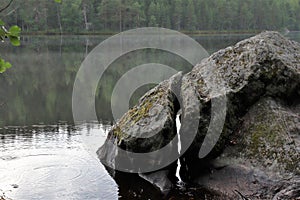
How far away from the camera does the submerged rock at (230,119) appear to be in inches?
491

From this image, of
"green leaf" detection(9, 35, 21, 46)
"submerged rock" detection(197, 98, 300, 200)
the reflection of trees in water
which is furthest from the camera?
the reflection of trees in water

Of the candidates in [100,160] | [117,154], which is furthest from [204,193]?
[100,160]

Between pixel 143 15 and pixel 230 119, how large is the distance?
125661 mm

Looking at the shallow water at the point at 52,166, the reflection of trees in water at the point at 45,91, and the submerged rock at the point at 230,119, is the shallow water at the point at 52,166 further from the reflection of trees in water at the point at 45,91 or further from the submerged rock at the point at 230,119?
the reflection of trees in water at the point at 45,91

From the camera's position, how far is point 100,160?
1551 cm

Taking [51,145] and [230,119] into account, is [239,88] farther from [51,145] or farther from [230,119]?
[51,145]

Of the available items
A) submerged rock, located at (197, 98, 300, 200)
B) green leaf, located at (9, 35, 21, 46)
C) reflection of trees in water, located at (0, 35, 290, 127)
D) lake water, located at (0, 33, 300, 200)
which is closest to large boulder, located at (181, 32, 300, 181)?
submerged rock, located at (197, 98, 300, 200)

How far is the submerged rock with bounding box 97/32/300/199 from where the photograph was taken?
12477mm

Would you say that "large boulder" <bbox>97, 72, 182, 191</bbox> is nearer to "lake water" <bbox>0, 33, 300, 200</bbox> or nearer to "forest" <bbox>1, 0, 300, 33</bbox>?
"lake water" <bbox>0, 33, 300, 200</bbox>

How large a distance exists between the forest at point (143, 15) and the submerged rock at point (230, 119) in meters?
91.0

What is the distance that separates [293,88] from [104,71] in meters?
32.1

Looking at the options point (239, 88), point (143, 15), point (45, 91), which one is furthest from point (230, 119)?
point (143, 15)

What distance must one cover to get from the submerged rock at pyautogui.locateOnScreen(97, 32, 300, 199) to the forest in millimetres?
91020

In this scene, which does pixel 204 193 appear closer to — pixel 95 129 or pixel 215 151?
pixel 215 151
